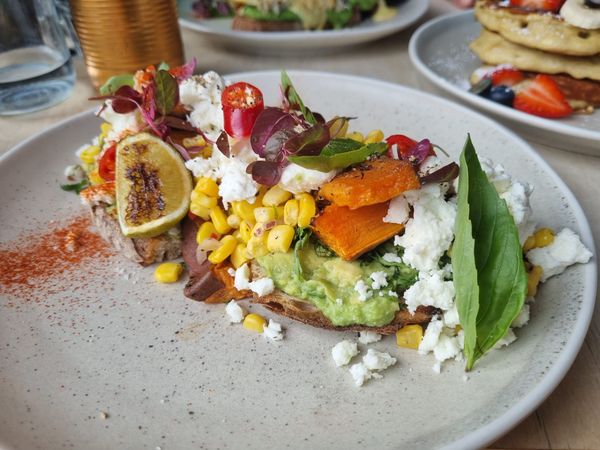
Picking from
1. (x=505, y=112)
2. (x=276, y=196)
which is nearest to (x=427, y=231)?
(x=276, y=196)

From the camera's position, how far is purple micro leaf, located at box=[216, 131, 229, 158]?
2361 millimetres

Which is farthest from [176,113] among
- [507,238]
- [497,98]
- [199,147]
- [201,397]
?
[497,98]

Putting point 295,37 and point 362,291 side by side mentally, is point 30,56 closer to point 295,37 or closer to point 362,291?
point 295,37

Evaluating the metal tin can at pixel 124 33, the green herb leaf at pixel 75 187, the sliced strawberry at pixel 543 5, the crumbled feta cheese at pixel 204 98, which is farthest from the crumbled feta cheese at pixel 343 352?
the sliced strawberry at pixel 543 5

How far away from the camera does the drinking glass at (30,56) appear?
369 centimetres

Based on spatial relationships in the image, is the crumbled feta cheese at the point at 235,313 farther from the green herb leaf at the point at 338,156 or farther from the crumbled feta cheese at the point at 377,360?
the green herb leaf at the point at 338,156

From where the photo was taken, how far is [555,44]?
3486mm

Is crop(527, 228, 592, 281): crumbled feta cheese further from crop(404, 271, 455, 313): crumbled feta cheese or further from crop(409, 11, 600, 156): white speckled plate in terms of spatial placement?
crop(409, 11, 600, 156): white speckled plate

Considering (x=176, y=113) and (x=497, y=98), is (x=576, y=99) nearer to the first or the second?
(x=497, y=98)

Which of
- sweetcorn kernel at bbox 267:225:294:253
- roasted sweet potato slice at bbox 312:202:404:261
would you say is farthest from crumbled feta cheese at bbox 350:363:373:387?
sweetcorn kernel at bbox 267:225:294:253

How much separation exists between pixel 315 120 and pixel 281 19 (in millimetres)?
2709

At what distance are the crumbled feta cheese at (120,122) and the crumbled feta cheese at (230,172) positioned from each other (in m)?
0.41

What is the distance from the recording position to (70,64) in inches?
157

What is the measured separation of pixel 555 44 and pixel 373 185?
83.4 inches
